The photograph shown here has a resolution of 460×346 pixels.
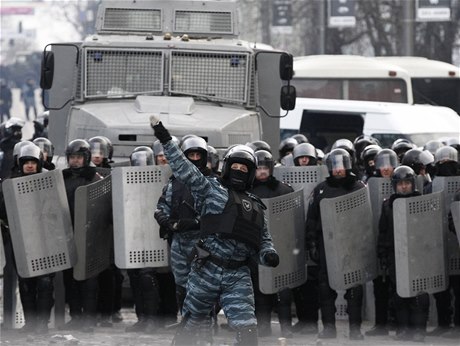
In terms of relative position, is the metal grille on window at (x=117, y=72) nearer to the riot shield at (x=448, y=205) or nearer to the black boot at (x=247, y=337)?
the riot shield at (x=448, y=205)

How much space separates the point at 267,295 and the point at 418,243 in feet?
5.04

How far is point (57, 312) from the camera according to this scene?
1599cm

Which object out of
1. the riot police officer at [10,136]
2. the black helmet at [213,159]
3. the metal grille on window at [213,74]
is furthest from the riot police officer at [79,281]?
the riot police officer at [10,136]

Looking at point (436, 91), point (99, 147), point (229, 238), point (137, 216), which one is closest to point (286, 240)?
point (137, 216)

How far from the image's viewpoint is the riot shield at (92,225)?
50.8 feet

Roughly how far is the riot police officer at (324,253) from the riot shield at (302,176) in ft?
2.06

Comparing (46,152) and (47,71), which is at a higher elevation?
(47,71)

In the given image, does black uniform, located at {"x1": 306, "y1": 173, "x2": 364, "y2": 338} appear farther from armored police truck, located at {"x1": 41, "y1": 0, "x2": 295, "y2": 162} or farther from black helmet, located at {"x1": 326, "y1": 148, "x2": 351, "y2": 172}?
armored police truck, located at {"x1": 41, "y1": 0, "x2": 295, "y2": 162}

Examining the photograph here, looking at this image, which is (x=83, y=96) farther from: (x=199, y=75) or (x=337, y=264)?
(x=337, y=264)

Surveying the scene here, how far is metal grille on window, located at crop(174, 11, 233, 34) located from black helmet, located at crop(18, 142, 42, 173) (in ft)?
17.5

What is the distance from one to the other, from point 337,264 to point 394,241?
558 millimetres

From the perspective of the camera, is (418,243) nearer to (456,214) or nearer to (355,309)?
(456,214)

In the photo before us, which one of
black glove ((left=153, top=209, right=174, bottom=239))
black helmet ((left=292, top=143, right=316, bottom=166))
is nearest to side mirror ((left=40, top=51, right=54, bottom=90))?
black helmet ((left=292, top=143, right=316, bottom=166))

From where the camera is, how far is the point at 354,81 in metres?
31.7
